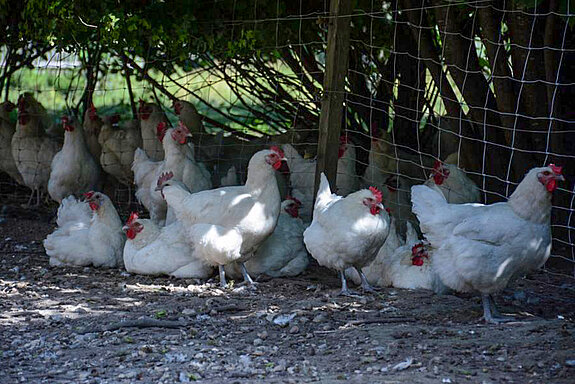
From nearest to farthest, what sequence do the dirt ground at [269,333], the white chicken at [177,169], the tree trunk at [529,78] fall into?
the dirt ground at [269,333], the tree trunk at [529,78], the white chicken at [177,169]

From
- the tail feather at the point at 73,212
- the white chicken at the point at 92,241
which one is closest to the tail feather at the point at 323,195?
the white chicken at the point at 92,241

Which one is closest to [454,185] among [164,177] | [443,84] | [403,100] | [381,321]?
[443,84]

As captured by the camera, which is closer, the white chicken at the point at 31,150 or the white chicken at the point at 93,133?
the white chicken at the point at 31,150

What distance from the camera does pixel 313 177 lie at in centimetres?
785

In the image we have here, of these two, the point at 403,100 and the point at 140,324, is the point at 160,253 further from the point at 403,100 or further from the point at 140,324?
the point at 403,100

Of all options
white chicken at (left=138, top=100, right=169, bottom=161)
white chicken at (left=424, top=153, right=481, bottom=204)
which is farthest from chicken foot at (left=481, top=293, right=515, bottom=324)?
white chicken at (left=138, top=100, right=169, bottom=161)

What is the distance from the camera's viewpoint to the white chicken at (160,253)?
6.77 meters

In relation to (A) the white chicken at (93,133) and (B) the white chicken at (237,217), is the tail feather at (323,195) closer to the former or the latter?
(B) the white chicken at (237,217)

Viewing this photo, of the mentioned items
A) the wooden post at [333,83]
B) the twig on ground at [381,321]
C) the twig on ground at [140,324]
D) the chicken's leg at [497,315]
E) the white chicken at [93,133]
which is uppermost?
the wooden post at [333,83]

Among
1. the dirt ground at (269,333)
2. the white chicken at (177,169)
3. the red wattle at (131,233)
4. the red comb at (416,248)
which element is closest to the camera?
the dirt ground at (269,333)

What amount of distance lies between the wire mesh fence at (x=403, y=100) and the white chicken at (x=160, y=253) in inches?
51.1

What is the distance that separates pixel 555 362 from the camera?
4246 millimetres

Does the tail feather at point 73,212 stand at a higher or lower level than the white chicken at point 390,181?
lower

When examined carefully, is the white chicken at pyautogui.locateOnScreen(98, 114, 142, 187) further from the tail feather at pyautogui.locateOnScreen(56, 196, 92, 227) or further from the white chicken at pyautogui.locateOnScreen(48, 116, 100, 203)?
the tail feather at pyautogui.locateOnScreen(56, 196, 92, 227)
